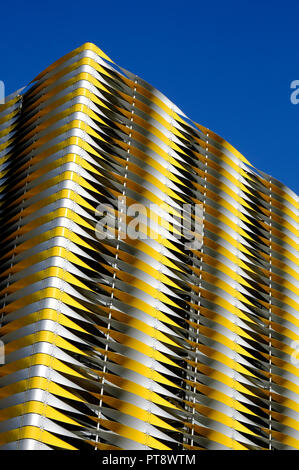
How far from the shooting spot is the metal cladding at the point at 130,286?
5278 cm

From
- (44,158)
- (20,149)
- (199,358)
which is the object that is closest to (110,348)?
(199,358)

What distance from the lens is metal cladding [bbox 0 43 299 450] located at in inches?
2078

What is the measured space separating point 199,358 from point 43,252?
59.6 ft

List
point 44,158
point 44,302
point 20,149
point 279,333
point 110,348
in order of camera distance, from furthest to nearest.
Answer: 1. point 279,333
2. point 20,149
3. point 44,158
4. point 110,348
5. point 44,302

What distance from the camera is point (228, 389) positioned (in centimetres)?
6600

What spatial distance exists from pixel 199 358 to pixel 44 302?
17922 mm

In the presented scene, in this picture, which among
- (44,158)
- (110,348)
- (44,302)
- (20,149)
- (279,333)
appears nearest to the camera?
(44,302)

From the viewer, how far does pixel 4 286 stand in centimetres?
5828

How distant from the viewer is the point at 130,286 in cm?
5994

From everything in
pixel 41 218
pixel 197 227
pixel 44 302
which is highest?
pixel 197 227

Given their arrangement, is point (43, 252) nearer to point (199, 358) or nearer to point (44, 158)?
point (44, 158)

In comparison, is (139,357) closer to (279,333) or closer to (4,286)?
(4,286)

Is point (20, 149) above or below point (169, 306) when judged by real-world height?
above

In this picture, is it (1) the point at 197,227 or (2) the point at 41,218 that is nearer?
(2) the point at 41,218
